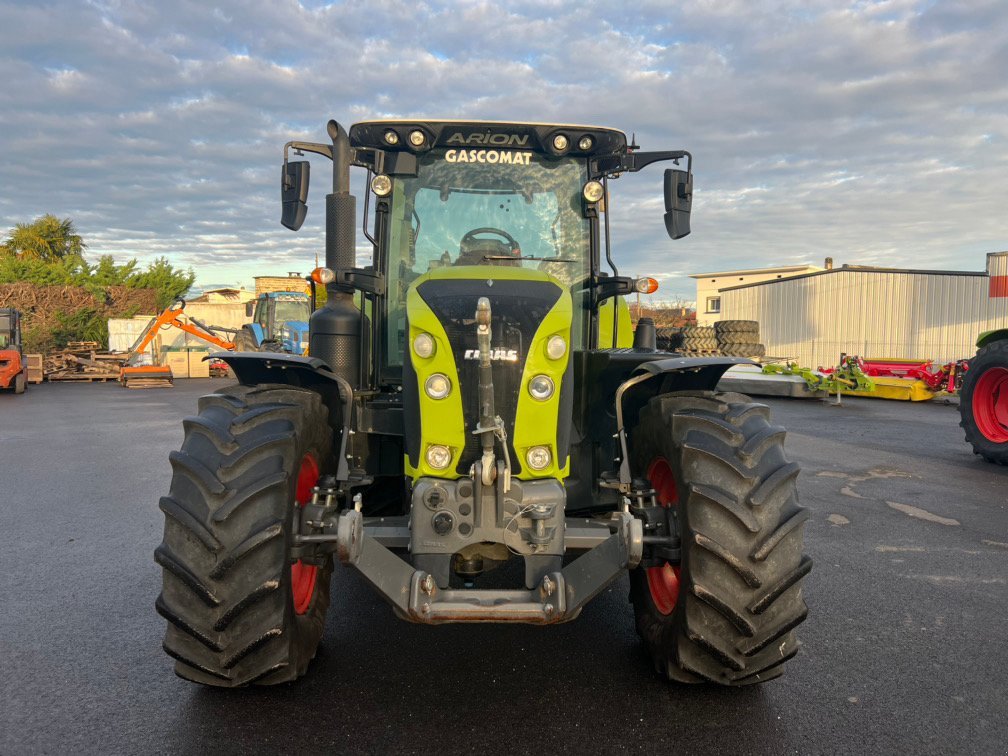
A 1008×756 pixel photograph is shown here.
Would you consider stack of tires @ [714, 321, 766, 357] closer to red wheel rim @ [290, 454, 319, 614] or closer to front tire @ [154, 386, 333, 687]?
red wheel rim @ [290, 454, 319, 614]

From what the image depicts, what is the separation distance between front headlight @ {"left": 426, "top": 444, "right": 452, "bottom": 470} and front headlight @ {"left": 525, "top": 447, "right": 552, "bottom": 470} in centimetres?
33

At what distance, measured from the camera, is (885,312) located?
23812 millimetres

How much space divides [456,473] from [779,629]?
1.42 metres

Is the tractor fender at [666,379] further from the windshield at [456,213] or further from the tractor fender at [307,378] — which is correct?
the tractor fender at [307,378]

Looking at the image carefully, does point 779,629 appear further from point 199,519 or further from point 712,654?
point 199,519

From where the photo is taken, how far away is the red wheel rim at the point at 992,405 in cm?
897

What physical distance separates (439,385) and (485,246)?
4.78 feet

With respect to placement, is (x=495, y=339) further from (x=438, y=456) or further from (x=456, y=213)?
(x=456, y=213)

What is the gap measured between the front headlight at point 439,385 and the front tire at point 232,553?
62 cm

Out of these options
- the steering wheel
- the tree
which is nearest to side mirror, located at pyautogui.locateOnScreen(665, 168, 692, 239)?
the steering wheel

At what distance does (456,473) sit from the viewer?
9.76 feet

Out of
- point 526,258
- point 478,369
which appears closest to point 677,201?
point 526,258

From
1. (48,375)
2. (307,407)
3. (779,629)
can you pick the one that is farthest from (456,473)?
(48,375)

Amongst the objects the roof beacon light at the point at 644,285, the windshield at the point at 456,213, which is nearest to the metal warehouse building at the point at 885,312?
the roof beacon light at the point at 644,285
